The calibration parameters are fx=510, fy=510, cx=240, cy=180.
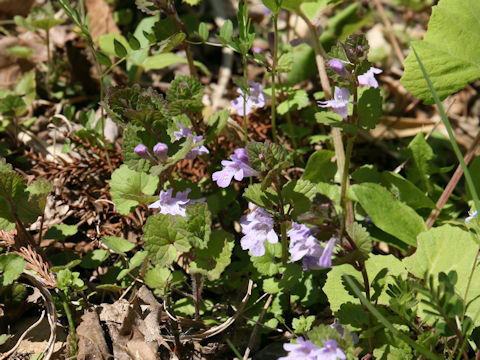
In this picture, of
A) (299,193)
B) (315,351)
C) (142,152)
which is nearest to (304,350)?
(315,351)

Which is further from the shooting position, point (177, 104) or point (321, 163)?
point (321, 163)

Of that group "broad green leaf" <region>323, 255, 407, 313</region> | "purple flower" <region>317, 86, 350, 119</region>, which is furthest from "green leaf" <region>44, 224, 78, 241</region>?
"purple flower" <region>317, 86, 350, 119</region>

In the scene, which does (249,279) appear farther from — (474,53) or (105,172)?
(474,53)

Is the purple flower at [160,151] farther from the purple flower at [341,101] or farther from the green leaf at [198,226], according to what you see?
the purple flower at [341,101]

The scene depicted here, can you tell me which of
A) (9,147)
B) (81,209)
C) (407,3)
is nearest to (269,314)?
(81,209)

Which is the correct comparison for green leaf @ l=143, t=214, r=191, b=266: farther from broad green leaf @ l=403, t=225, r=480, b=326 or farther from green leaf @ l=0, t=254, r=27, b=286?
broad green leaf @ l=403, t=225, r=480, b=326

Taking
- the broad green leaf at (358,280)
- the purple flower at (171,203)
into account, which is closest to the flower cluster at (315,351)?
the broad green leaf at (358,280)

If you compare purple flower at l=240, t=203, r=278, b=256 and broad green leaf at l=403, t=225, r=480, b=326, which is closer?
purple flower at l=240, t=203, r=278, b=256
